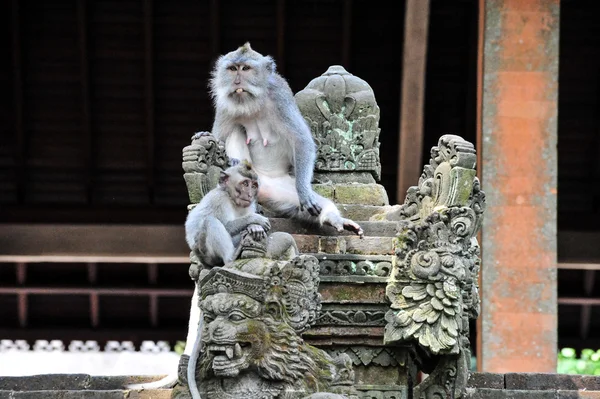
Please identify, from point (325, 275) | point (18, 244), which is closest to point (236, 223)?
point (325, 275)

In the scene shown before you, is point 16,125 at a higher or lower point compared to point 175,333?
higher

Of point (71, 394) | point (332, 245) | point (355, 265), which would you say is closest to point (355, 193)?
point (332, 245)

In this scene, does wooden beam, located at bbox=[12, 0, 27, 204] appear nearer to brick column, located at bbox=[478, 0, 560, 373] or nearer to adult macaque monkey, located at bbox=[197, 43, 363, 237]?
brick column, located at bbox=[478, 0, 560, 373]

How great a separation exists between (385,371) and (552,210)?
509 inches

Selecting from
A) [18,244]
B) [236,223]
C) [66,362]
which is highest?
[236,223]

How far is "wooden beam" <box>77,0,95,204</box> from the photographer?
3394 cm

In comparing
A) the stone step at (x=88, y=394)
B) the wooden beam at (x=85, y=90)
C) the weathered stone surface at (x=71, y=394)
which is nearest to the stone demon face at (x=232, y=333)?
the stone step at (x=88, y=394)

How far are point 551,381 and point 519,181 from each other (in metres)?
11.3

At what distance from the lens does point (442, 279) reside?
16156mm

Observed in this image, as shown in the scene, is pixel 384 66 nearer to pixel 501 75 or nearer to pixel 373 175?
pixel 501 75

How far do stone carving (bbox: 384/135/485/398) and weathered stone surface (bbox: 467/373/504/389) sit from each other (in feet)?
4.70

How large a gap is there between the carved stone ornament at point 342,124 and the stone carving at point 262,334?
3.69 meters

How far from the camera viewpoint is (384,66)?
35.0 metres

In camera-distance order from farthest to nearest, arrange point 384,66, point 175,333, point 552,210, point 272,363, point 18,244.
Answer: point 175,333 → point 18,244 → point 384,66 → point 552,210 → point 272,363
